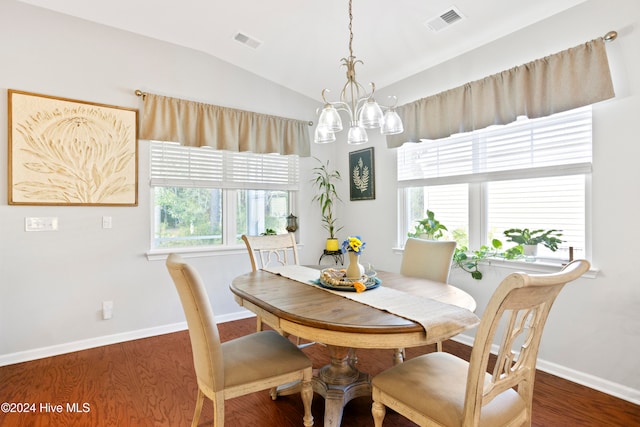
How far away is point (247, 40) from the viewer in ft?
11.0

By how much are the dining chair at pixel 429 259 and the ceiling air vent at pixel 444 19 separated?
5.81 feet

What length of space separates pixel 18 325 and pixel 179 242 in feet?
4.65

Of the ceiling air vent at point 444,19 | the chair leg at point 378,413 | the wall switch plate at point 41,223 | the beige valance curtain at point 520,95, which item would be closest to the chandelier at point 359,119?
the ceiling air vent at point 444,19

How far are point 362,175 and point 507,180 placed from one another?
1.72 metres

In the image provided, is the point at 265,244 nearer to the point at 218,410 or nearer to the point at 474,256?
the point at 218,410

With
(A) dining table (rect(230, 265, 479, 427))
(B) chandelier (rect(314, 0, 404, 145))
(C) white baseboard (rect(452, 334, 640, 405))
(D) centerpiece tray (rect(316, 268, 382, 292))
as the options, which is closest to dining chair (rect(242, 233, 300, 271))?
(A) dining table (rect(230, 265, 479, 427))

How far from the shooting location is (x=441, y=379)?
1.46 m

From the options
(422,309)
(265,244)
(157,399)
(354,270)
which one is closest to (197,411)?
(157,399)

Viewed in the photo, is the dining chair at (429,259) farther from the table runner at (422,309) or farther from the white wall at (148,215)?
the white wall at (148,215)

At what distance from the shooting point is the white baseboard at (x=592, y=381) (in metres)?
2.15

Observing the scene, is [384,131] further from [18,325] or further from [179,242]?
[18,325]

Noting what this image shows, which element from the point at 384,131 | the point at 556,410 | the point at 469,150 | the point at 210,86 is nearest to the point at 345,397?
the point at 556,410

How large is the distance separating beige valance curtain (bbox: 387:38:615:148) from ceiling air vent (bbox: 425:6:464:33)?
0.53 meters

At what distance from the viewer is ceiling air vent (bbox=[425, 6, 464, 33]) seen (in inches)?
103
